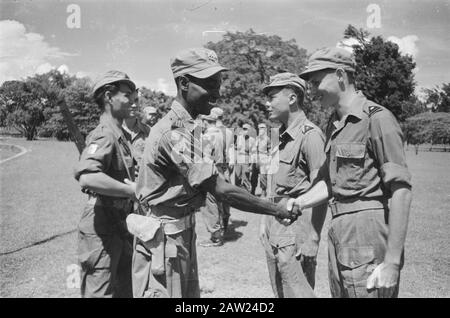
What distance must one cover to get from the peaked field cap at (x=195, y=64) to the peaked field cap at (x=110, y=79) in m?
1.21

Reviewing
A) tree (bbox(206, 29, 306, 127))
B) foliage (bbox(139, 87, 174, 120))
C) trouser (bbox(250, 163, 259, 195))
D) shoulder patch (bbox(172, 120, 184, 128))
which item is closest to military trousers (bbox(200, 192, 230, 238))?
trouser (bbox(250, 163, 259, 195))

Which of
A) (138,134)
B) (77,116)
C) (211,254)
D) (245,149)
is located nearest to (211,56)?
(138,134)

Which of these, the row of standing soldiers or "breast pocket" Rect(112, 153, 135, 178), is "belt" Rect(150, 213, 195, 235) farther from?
"breast pocket" Rect(112, 153, 135, 178)

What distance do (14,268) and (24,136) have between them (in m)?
58.6

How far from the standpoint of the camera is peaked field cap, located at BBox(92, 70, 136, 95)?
361 centimetres

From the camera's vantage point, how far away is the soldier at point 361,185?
2.34 metres

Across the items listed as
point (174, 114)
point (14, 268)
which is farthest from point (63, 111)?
point (14, 268)

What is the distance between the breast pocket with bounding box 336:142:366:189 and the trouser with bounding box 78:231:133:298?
202 centimetres

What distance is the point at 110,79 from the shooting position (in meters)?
3.62

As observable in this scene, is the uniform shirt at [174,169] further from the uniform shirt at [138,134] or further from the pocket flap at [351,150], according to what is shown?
the uniform shirt at [138,134]

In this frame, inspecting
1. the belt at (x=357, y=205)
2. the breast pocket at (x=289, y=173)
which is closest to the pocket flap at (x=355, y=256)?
the belt at (x=357, y=205)
